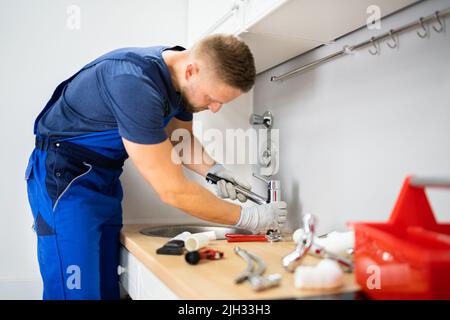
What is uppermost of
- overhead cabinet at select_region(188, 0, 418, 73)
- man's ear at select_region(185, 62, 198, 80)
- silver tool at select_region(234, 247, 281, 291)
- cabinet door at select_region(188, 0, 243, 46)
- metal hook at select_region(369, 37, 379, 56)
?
cabinet door at select_region(188, 0, 243, 46)

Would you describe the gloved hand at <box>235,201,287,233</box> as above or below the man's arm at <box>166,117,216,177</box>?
below

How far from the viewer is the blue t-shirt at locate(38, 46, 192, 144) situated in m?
1.05

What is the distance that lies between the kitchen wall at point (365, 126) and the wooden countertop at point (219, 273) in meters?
0.27

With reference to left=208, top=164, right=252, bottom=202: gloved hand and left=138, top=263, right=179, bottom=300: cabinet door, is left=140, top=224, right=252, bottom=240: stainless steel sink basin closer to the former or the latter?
left=208, top=164, right=252, bottom=202: gloved hand

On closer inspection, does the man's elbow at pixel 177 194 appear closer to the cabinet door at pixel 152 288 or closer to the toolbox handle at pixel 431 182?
the cabinet door at pixel 152 288

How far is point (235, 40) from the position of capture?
112cm

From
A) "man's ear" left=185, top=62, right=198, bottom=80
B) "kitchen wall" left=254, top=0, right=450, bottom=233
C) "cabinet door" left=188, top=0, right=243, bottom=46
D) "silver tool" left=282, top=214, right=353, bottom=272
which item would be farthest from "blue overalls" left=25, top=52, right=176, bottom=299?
"silver tool" left=282, top=214, right=353, bottom=272

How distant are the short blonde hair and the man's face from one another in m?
0.03

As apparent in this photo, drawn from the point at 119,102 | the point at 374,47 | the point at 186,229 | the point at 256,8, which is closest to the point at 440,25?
the point at 374,47

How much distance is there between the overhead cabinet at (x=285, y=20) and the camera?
1033 millimetres

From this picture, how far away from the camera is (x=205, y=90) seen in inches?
47.0

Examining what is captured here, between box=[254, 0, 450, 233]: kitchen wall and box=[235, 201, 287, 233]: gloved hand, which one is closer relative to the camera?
box=[254, 0, 450, 233]: kitchen wall

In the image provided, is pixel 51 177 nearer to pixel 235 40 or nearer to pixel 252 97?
pixel 235 40

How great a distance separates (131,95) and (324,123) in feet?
2.18
